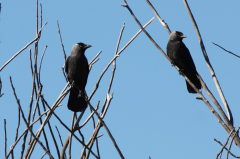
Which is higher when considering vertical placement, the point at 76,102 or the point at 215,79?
the point at 76,102

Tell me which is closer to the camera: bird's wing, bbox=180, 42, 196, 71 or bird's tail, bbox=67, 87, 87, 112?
bird's tail, bbox=67, 87, 87, 112

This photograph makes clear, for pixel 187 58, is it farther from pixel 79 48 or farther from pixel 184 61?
pixel 79 48

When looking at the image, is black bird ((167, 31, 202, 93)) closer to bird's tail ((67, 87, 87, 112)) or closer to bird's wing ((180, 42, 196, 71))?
bird's wing ((180, 42, 196, 71))

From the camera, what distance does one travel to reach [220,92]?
2.64 meters

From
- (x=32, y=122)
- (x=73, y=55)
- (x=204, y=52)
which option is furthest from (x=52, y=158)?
(x=73, y=55)

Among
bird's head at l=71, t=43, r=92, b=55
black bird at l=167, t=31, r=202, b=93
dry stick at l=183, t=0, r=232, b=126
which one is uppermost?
bird's head at l=71, t=43, r=92, b=55

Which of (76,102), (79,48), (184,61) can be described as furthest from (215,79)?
(79,48)

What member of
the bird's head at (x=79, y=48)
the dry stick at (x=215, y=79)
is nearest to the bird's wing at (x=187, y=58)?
the bird's head at (x=79, y=48)

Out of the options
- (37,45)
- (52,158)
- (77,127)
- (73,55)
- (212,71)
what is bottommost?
(52,158)

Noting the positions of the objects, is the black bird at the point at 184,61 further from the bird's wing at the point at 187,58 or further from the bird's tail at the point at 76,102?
the bird's tail at the point at 76,102

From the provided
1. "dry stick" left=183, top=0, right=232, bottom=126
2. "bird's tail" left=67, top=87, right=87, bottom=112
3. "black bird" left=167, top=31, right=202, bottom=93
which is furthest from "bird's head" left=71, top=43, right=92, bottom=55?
"dry stick" left=183, top=0, right=232, bottom=126

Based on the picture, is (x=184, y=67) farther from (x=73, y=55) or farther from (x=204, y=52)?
(x=204, y=52)

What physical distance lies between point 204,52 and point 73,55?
3.77 metres

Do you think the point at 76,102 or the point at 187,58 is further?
the point at 187,58
